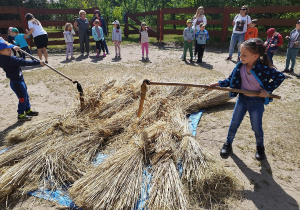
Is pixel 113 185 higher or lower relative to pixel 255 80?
lower

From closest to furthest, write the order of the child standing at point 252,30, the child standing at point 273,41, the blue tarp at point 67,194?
the blue tarp at point 67,194 → the child standing at point 273,41 → the child standing at point 252,30

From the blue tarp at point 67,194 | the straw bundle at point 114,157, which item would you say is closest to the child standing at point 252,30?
the straw bundle at point 114,157

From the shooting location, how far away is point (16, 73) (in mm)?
3928

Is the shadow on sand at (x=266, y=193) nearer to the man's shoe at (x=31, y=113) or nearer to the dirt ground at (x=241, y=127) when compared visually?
the dirt ground at (x=241, y=127)

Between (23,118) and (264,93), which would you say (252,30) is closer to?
(264,93)

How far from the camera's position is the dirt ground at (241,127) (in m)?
2.37

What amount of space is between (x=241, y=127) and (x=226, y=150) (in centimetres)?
85

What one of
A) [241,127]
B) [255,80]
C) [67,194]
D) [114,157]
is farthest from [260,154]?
[67,194]

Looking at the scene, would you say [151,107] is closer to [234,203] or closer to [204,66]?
[234,203]

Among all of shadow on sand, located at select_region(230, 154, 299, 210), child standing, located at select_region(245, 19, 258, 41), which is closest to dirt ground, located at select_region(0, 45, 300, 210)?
shadow on sand, located at select_region(230, 154, 299, 210)

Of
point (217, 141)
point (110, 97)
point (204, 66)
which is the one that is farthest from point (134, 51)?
point (217, 141)

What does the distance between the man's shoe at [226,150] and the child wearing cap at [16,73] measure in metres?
3.28

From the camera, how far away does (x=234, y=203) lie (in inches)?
89.0

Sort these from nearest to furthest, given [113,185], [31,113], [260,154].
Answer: [113,185], [260,154], [31,113]
